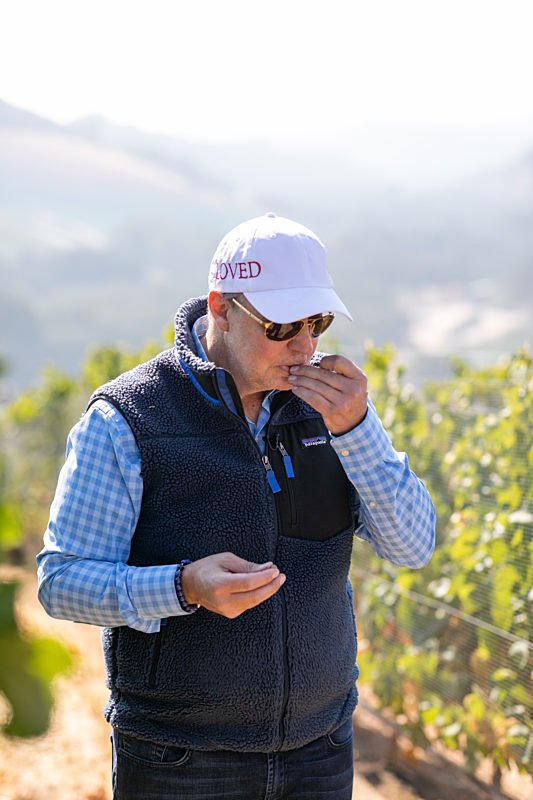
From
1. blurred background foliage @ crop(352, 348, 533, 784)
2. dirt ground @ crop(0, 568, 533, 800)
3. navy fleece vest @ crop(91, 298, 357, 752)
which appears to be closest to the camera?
navy fleece vest @ crop(91, 298, 357, 752)

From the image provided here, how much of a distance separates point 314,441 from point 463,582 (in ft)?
Answer: 6.75

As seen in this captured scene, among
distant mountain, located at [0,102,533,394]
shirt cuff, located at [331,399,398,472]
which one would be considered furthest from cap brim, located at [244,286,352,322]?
distant mountain, located at [0,102,533,394]

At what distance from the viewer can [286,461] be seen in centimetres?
211

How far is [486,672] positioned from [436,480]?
0.85 metres

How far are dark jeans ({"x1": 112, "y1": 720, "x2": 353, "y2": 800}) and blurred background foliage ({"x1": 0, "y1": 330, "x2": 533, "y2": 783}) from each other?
4.60 feet

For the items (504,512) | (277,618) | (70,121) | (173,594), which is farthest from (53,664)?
(70,121)

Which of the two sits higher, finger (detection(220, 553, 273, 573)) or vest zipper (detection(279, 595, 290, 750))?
finger (detection(220, 553, 273, 573))

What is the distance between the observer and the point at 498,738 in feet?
12.4

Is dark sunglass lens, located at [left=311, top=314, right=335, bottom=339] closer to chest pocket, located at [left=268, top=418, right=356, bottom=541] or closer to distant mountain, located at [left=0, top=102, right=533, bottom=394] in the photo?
chest pocket, located at [left=268, top=418, right=356, bottom=541]

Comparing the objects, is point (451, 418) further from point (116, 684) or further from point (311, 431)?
point (116, 684)

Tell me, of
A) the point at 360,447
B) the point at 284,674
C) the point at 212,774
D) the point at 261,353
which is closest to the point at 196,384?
the point at 261,353

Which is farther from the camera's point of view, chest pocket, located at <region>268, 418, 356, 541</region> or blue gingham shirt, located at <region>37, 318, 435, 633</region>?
chest pocket, located at <region>268, 418, 356, 541</region>

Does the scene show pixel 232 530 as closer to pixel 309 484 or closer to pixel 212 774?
pixel 309 484

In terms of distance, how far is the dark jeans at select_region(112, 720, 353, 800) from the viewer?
200cm
